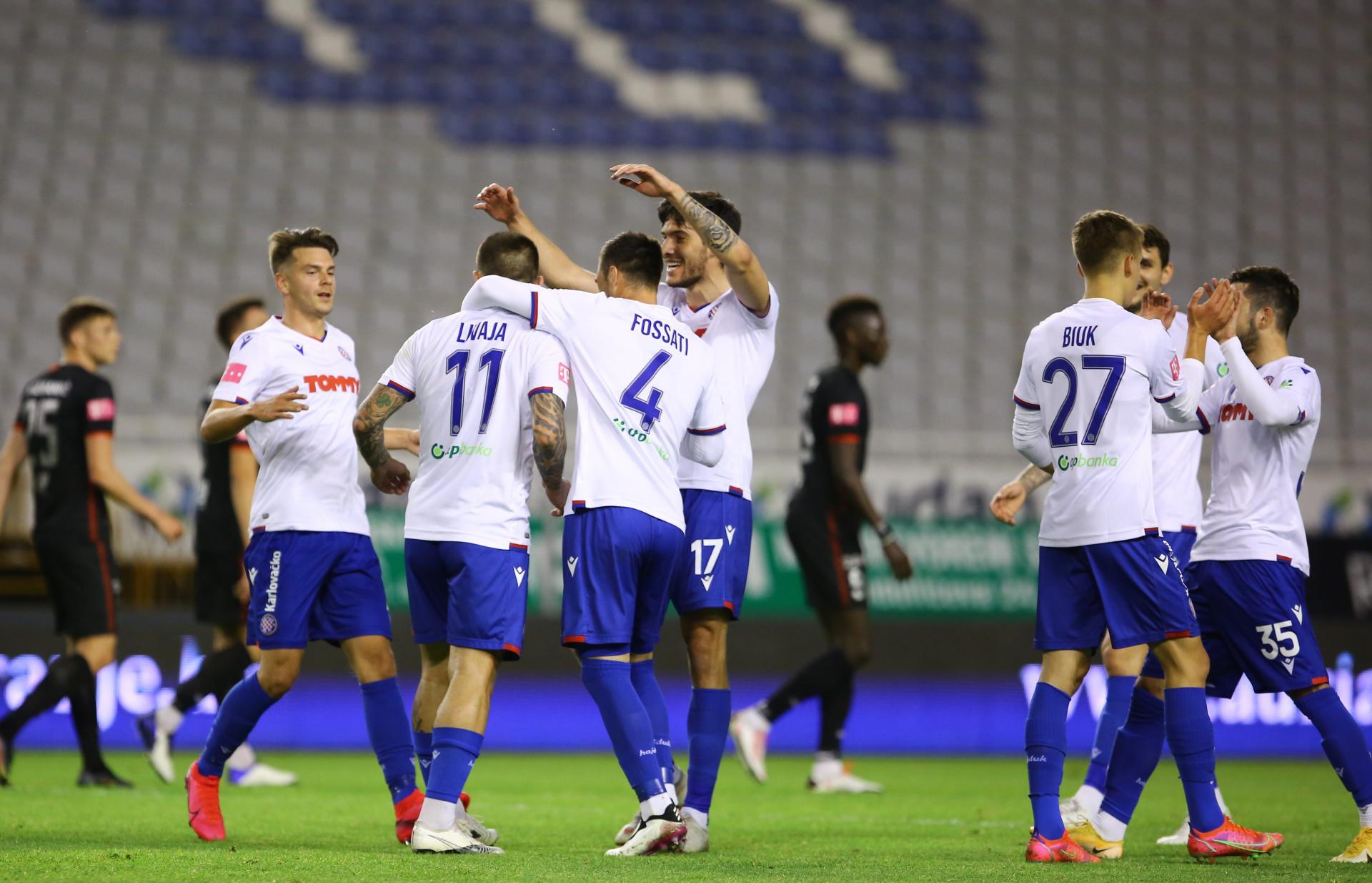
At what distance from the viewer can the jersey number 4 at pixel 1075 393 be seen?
5.01 meters

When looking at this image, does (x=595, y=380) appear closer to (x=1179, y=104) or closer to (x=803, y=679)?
(x=803, y=679)

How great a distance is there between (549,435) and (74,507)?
13.3 feet

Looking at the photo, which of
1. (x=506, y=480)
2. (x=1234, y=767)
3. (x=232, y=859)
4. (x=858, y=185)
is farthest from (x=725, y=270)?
(x=858, y=185)

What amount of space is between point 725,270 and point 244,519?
10.3ft

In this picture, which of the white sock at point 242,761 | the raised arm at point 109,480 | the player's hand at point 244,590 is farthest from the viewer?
the white sock at point 242,761

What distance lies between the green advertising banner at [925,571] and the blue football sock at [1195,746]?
642cm

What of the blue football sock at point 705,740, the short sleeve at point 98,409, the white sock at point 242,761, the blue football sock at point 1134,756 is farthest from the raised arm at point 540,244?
the white sock at point 242,761

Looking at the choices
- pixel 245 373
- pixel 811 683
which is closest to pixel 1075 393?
pixel 245 373

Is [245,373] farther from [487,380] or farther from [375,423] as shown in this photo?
[487,380]

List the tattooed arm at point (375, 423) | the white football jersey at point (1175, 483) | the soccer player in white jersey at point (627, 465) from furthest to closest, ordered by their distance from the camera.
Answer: the white football jersey at point (1175, 483)
the tattooed arm at point (375, 423)
the soccer player in white jersey at point (627, 465)

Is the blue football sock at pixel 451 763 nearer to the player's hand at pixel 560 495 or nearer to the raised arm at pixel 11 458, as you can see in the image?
the player's hand at pixel 560 495

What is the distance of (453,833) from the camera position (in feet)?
15.9

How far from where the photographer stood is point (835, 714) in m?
8.45

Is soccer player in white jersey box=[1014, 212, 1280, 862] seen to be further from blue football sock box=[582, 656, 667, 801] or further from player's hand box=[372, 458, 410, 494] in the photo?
player's hand box=[372, 458, 410, 494]
